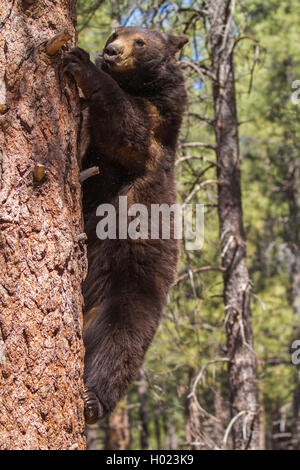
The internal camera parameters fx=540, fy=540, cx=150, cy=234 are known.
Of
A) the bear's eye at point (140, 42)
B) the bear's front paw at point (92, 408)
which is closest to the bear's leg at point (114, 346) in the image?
the bear's front paw at point (92, 408)

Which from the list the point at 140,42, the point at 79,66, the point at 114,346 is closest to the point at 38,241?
the point at 79,66

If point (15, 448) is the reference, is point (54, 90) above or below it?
above

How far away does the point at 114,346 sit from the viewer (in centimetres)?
366

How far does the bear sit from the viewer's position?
359 centimetres

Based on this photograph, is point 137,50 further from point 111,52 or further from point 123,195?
point 123,195

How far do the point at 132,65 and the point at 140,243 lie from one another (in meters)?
1.60

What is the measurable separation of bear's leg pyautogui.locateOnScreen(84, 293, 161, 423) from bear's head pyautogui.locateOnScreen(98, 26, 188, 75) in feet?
6.37

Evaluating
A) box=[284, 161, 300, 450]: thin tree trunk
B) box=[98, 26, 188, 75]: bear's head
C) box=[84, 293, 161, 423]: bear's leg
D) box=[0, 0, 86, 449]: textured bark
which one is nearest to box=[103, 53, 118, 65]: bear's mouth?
box=[98, 26, 188, 75]: bear's head

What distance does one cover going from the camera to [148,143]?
4105mm

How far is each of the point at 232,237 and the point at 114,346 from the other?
360 cm

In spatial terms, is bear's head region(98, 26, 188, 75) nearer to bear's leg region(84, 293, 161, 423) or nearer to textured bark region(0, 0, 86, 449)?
textured bark region(0, 0, 86, 449)

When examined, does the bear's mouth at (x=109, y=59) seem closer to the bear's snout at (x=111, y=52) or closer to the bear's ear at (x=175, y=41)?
the bear's snout at (x=111, y=52)
